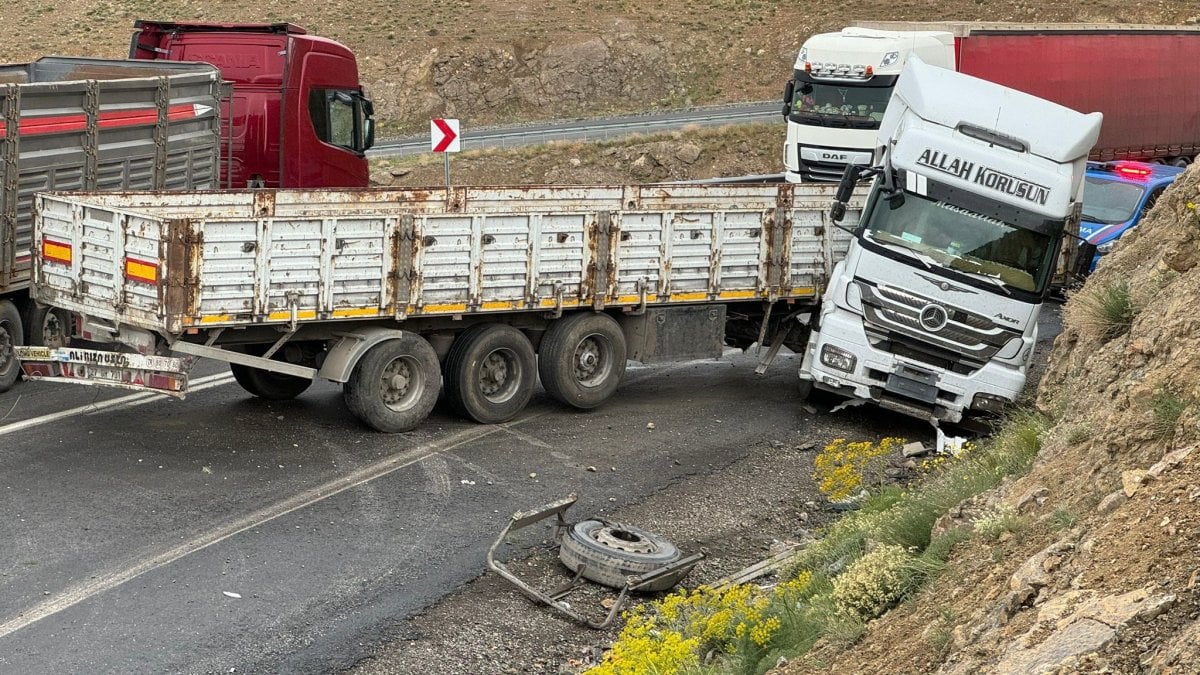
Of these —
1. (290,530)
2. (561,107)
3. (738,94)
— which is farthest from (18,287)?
(738,94)

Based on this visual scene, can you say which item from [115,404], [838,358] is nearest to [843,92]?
[838,358]

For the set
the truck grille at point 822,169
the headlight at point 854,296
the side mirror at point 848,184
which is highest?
the side mirror at point 848,184

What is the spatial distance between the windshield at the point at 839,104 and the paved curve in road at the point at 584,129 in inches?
541

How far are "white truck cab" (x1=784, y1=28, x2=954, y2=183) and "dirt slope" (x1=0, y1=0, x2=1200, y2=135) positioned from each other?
25.8m

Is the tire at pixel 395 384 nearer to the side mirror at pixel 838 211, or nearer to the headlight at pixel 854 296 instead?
the headlight at pixel 854 296

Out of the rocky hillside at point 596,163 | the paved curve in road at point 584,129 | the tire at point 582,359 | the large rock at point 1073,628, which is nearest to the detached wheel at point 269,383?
the tire at point 582,359

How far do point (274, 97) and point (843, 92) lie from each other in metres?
11.8

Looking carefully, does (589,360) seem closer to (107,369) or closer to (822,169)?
(107,369)

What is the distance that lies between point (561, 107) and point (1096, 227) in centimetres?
3436

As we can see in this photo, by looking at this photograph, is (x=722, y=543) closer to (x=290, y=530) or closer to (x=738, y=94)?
(x=290, y=530)

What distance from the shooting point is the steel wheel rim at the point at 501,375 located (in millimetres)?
13164

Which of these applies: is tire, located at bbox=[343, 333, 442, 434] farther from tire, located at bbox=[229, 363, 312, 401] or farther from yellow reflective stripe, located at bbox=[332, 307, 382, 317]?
tire, located at bbox=[229, 363, 312, 401]

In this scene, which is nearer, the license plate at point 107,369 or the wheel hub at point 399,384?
Result: the license plate at point 107,369

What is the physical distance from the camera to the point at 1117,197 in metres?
20.8
